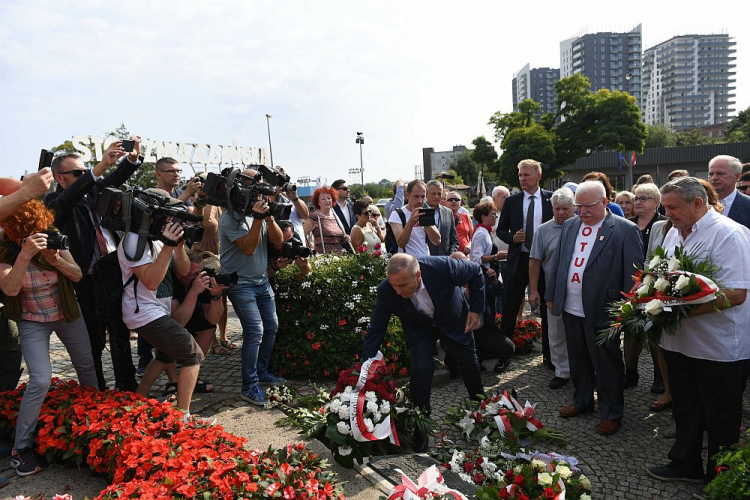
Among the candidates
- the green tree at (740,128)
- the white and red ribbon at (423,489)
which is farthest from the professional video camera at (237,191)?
the green tree at (740,128)

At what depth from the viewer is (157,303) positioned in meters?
4.12

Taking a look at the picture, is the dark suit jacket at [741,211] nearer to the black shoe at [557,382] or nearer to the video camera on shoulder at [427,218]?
the black shoe at [557,382]

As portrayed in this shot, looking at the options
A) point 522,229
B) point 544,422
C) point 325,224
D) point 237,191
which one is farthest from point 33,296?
point 522,229

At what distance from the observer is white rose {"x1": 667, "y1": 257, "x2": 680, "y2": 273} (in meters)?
3.26

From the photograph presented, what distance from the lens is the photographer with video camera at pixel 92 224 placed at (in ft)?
14.3

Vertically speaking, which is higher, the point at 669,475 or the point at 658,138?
the point at 658,138

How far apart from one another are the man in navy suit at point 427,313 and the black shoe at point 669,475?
64.1 inches

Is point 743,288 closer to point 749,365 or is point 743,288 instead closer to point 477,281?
point 749,365

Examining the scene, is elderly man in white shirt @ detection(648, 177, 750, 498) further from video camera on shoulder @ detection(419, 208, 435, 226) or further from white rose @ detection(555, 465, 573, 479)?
video camera on shoulder @ detection(419, 208, 435, 226)

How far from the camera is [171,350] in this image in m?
4.09

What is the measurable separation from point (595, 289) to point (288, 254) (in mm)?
2857

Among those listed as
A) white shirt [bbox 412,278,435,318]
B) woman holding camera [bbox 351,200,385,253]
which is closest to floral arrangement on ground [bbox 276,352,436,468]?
white shirt [bbox 412,278,435,318]

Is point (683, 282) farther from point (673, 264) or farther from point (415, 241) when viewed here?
point (415, 241)

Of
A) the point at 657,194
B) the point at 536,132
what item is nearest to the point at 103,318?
the point at 657,194
